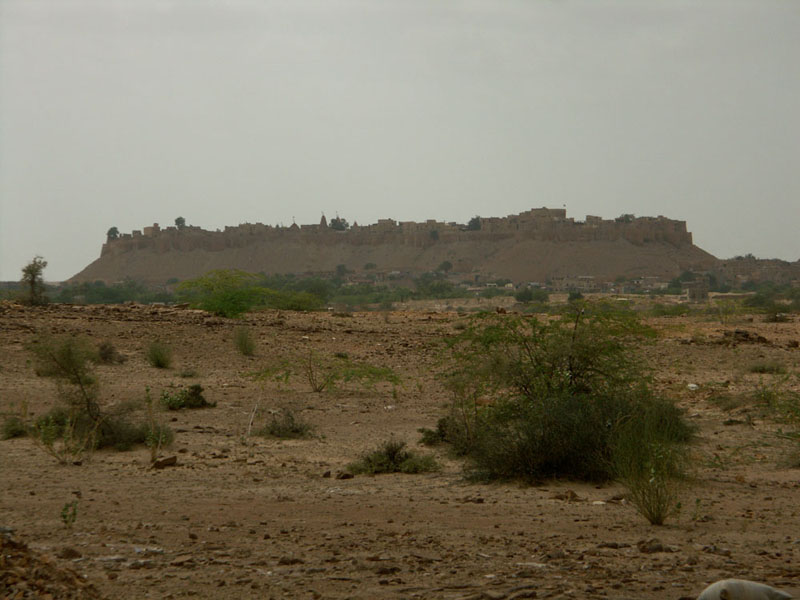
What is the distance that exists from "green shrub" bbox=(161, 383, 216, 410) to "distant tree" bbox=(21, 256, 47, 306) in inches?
684

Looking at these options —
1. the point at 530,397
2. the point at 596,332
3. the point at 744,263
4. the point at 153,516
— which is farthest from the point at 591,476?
the point at 744,263

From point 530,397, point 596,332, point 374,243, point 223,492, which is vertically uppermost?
point 374,243

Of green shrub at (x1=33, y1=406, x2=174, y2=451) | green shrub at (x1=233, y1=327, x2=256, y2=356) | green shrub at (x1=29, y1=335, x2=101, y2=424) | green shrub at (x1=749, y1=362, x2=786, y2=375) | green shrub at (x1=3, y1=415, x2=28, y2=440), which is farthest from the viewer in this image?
green shrub at (x1=233, y1=327, x2=256, y2=356)

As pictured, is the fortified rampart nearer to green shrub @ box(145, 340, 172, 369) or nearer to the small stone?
green shrub @ box(145, 340, 172, 369)

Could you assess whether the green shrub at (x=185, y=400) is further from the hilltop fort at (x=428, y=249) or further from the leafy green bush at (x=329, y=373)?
the hilltop fort at (x=428, y=249)

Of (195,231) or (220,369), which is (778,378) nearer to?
(220,369)

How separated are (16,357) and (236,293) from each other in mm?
10069

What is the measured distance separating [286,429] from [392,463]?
2683mm

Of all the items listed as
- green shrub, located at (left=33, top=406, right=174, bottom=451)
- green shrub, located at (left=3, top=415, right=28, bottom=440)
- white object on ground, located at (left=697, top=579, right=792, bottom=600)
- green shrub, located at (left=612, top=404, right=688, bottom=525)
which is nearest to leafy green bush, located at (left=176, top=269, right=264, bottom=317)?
green shrub, located at (left=3, top=415, right=28, bottom=440)

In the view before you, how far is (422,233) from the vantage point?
144625 mm

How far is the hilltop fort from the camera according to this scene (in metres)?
122

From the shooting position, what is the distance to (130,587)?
15.7 ft

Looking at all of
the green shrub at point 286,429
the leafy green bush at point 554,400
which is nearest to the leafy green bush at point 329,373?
the green shrub at point 286,429

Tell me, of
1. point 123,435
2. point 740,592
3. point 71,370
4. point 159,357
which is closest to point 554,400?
point 740,592
